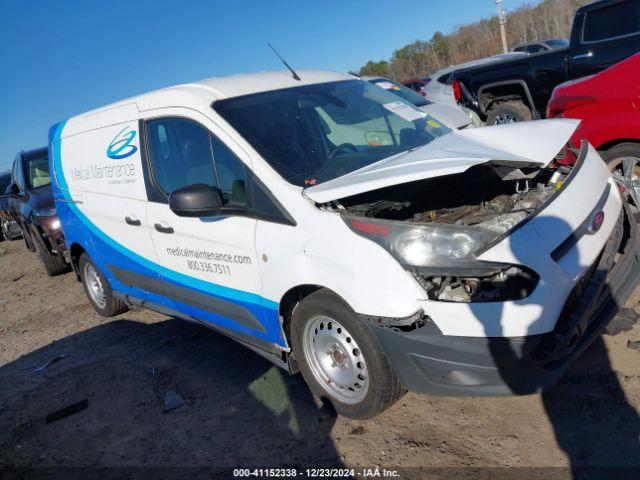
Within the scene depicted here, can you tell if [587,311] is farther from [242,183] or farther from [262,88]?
[262,88]

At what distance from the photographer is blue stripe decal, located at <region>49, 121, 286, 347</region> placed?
327 centimetres

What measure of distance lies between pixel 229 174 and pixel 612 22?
589cm

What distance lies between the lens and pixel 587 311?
255 centimetres

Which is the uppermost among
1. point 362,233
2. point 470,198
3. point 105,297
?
point 362,233

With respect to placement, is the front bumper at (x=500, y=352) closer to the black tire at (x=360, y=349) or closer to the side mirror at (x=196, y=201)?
the black tire at (x=360, y=349)

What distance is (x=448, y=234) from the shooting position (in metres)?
2.52

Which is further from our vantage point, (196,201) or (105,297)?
(105,297)

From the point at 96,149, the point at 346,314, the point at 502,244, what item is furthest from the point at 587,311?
the point at 96,149

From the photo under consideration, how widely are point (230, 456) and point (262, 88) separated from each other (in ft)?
7.90

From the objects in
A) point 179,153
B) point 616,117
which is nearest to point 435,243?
point 179,153

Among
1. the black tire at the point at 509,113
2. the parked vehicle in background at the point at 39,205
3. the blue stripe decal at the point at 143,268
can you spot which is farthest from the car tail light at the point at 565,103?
the parked vehicle in background at the point at 39,205

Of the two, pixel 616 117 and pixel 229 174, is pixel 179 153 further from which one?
pixel 616 117

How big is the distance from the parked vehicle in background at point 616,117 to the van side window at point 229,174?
10.3 feet

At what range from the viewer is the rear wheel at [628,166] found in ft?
14.9
